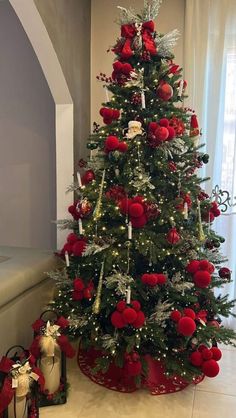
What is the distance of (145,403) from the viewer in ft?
6.62

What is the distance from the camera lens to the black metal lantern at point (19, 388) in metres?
1.64

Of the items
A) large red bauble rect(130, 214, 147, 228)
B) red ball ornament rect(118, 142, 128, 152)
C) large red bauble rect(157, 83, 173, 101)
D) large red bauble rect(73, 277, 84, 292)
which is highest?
large red bauble rect(157, 83, 173, 101)

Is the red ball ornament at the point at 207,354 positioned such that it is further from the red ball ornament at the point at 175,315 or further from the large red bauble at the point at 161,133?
the large red bauble at the point at 161,133

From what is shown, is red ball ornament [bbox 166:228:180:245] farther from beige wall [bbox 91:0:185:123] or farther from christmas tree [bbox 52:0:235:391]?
beige wall [bbox 91:0:185:123]

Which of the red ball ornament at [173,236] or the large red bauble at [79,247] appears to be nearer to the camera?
the red ball ornament at [173,236]

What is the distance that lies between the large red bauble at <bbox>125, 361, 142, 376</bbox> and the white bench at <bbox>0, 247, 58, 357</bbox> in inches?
28.5

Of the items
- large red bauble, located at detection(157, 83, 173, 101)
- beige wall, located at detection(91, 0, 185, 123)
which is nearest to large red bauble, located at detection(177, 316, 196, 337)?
large red bauble, located at detection(157, 83, 173, 101)

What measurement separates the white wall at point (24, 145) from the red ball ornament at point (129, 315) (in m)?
1.59

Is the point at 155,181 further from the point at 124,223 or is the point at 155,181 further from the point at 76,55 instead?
the point at 76,55

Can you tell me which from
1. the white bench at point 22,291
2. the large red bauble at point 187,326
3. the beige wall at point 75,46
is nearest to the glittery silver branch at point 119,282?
the large red bauble at point 187,326

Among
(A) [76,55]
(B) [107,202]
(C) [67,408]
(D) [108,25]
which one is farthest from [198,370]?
(D) [108,25]

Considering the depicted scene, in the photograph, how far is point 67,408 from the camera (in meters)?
1.98

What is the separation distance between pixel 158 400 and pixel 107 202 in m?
1.16

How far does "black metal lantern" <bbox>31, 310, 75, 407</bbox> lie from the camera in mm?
1939
